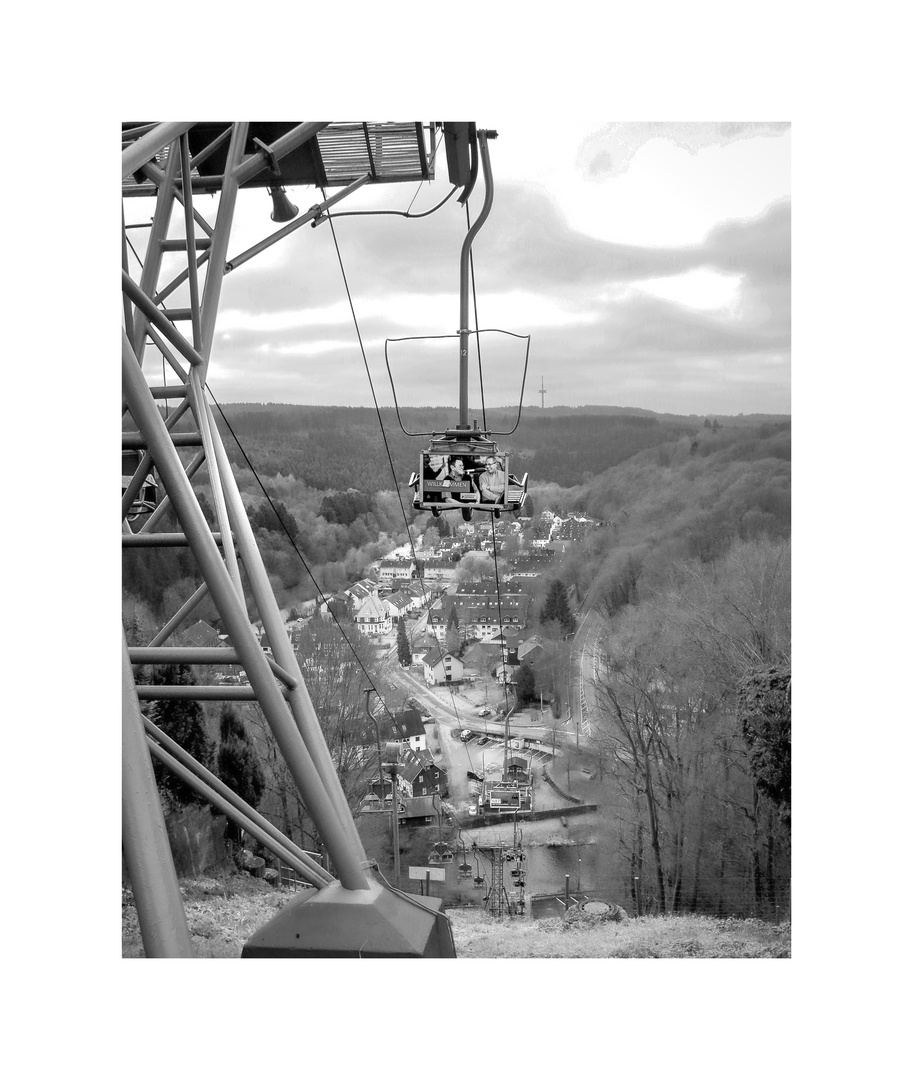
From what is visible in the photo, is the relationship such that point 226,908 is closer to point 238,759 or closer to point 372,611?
point 238,759

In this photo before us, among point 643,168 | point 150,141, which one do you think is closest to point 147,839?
point 150,141

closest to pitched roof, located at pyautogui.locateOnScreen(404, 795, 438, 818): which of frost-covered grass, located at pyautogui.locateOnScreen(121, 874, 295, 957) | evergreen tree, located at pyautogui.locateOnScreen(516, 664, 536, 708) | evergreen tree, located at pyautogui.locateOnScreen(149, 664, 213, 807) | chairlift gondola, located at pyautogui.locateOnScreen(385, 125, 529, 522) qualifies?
evergreen tree, located at pyautogui.locateOnScreen(516, 664, 536, 708)

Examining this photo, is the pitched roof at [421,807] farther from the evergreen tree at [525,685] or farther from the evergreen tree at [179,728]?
the evergreen tree at [179,728]

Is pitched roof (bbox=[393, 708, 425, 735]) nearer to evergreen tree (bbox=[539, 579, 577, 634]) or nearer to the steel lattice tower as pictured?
evergreen tree (bbox=[539, 579, 577, 634])

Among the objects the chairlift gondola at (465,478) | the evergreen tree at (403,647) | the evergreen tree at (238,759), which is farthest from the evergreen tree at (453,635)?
the chairlift gondola at (465,478)

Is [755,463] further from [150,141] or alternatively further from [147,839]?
[147,839]

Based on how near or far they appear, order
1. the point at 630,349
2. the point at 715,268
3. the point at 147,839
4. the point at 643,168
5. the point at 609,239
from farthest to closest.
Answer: the point at 630,349, the point at 609,239, the point at 715,268, the point at 643,168, the point at 147,839
